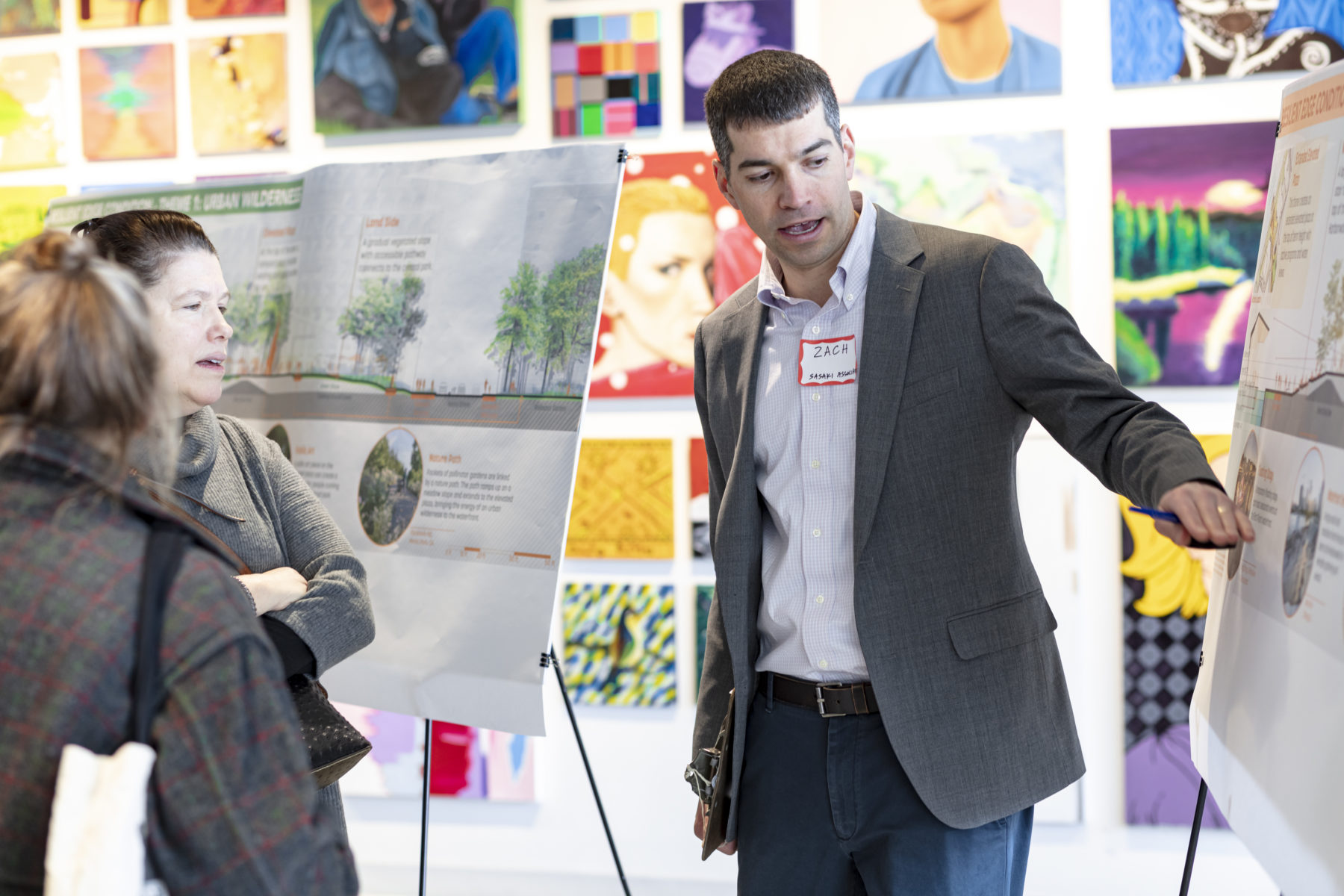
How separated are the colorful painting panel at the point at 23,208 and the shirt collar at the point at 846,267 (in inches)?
121

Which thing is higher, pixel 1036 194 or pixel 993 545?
pixel 1036 194

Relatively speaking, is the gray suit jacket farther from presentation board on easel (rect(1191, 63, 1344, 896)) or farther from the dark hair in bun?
the dark hair in bun

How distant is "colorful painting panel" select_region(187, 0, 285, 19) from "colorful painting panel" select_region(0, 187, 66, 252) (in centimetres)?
81

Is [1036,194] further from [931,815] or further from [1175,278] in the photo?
[931,815]

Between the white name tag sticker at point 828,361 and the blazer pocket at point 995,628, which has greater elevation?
the white name tag sticker at point 828,361

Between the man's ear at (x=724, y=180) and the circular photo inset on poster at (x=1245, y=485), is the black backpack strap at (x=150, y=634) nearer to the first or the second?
the man's ear at (x=724, y=180)

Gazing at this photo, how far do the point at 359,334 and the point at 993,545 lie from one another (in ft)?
5.28

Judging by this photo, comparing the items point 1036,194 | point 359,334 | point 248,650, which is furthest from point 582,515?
point 248,650

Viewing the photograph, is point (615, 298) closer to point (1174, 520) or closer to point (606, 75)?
point (606, 75)

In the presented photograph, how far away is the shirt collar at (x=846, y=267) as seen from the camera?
5.65 ft

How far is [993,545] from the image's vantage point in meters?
1.61

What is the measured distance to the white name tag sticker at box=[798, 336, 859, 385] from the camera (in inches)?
67.0

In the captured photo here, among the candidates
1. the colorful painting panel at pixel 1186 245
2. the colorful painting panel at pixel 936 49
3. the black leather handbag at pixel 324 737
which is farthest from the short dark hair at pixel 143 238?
the colorful painting panel at pixel 1186 245

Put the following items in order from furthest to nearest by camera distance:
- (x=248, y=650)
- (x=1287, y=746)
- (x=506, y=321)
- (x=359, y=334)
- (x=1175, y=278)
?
(x=1175, y=278) < (x=359, y=334) < (x=506, y=321) < (x=1287, y=746) < (x=248, y=650)
